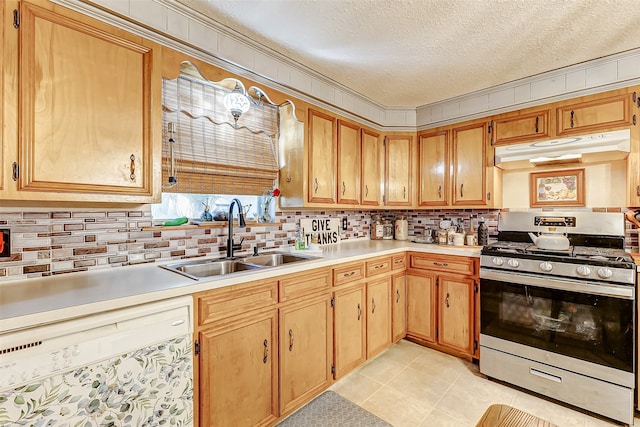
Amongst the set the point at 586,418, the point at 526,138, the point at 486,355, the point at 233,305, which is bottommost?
the point at 586,418

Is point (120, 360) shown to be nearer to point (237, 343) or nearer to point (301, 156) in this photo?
point (237, 343)

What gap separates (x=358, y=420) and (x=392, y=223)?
7.39ft

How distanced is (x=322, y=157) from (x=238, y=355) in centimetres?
166

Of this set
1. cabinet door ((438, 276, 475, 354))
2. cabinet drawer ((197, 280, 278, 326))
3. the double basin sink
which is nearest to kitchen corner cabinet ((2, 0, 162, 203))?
the double basin sink

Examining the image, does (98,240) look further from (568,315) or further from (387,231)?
(568,315)

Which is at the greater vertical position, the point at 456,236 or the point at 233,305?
the point at 456,236

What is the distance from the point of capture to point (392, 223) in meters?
3.69

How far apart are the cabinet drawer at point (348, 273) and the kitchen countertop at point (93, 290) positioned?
39cm

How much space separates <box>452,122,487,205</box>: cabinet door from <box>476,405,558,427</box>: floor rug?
213cm

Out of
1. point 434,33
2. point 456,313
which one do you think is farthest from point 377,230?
point 434,33

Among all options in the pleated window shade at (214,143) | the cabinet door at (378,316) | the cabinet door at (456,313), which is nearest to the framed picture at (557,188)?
the cabinet door at (456,313)

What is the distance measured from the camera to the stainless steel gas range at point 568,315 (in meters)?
1.89

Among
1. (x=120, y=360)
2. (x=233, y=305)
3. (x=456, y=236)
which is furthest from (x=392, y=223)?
A: (x=120, y=360)

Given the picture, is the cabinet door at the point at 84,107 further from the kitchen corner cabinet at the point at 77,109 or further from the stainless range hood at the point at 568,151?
the stainless range hood at the point at 568,151
